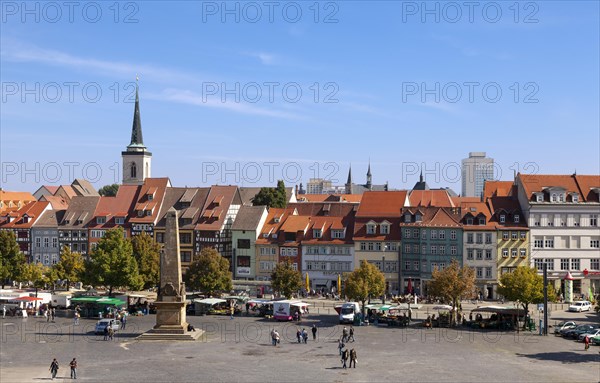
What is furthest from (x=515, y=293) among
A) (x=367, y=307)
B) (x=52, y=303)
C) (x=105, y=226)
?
(x=105, y=226)

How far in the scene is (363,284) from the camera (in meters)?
68.4

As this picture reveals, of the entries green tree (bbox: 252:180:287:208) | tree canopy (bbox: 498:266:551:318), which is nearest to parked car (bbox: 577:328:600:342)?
tree canopy (bbox: 498:266:551:318)

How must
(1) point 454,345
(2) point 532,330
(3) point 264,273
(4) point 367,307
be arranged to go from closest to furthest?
(1) point 454,345, (2) point 532,330, (4) point 367,307, (3) point 264,273

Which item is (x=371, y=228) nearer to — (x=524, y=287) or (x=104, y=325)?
(x=524, y=287)

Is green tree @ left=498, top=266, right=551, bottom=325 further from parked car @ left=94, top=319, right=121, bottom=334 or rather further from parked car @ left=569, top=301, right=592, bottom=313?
parked car @ left=94, top=319, right=121, bottom=334

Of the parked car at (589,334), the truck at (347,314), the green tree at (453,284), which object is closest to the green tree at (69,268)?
the truck at (347,314)

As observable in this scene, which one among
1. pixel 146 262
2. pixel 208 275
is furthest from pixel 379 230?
pixel 146 262

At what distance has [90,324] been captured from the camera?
66688mm

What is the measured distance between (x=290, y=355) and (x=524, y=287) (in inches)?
899

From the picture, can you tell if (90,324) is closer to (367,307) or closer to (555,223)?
(367,307)

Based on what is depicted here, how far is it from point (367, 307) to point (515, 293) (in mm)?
12114

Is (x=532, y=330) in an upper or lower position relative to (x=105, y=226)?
lower

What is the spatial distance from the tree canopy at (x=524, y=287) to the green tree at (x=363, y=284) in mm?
10748

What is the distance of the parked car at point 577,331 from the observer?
58.9 meters
